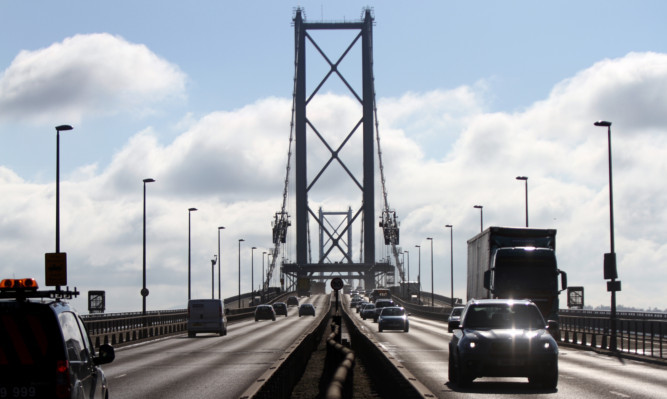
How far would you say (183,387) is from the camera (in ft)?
68.4

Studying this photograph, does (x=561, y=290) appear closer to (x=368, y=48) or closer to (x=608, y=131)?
(x=608, y=131)

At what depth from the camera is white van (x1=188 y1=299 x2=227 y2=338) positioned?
5109cm

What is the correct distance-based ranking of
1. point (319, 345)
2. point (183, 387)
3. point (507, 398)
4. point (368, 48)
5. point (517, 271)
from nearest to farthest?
point (507, 398)
point (183, 387)
point (517, 271)
point (319, 345)
point (368, 48)

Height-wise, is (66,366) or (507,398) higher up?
(66,366)

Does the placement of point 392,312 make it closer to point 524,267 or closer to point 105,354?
point 524,267

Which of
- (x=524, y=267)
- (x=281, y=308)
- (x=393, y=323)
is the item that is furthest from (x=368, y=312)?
(x=524, y=267)

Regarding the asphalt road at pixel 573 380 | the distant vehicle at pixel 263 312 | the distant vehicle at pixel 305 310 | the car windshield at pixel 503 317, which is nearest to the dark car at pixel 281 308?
the distant vehicle at pixel 305 310

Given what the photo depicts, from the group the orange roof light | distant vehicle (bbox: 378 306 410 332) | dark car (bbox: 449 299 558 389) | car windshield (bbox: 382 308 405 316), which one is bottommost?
distant vehicle (bbox: 378 306 410 332)

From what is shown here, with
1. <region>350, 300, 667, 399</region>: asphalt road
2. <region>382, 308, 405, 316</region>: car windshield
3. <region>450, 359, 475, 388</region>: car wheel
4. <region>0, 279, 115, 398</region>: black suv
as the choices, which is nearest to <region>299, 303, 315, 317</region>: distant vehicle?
<region>382, 308, 405, 316</region>: car windshield

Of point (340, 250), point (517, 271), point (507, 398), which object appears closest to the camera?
point (507, 398)

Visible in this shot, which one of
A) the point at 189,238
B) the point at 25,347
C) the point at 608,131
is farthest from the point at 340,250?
the point at 25,347

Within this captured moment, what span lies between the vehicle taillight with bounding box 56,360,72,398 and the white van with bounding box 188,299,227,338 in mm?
41955

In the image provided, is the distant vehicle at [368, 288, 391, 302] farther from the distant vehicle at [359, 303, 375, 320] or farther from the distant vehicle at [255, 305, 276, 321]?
the distant vehicle at [255, 305, 276, 321]

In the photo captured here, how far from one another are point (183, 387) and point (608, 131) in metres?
26.4
